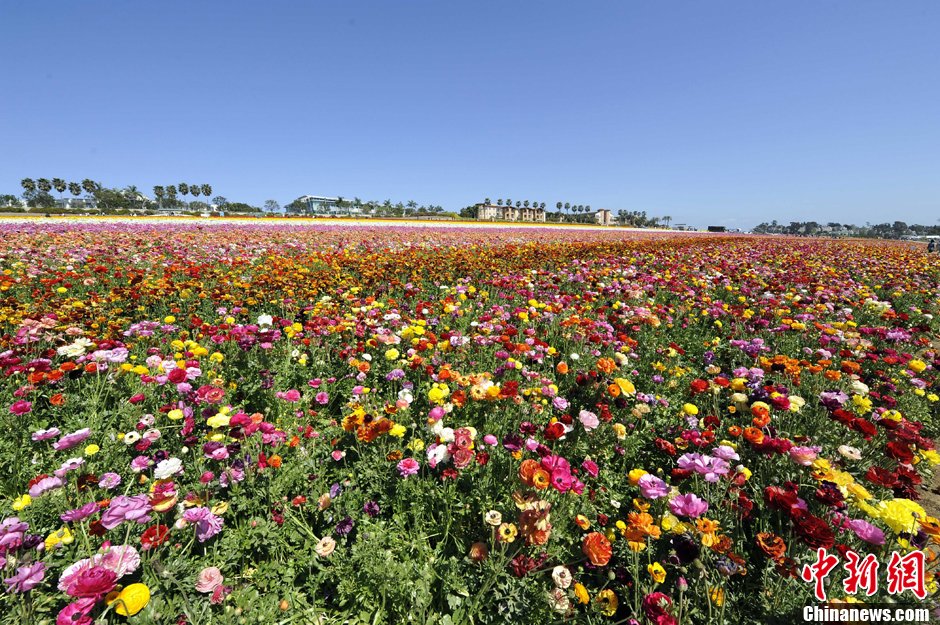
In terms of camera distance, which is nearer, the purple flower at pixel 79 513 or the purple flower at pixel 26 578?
the purple flower at pixel 26 578

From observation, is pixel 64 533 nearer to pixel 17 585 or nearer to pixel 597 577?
pixel 17 585

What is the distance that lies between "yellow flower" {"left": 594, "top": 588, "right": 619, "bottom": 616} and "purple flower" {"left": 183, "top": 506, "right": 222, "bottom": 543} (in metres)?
1.96

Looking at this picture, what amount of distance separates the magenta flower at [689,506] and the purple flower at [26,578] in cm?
273

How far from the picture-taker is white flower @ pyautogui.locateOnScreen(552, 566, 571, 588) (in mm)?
1693

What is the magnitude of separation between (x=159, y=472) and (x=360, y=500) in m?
1.08

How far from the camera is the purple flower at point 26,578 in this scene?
144 cm

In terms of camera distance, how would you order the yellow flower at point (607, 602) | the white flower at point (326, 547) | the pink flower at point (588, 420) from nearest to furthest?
1. the yellow flower at point (607, 602)
2. the white flower at point (326, 547)
3. the pink flower at point (588, 420)

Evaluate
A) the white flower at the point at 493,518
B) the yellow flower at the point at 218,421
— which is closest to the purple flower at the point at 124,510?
the yellow flower at the point at 218,421

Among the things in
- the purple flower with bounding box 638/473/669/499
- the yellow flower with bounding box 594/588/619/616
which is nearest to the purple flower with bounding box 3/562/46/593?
the yellow flower with bounding box 594/588/619/616

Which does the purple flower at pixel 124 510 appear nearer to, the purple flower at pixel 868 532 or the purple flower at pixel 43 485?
the purple flower at pixel 43 485

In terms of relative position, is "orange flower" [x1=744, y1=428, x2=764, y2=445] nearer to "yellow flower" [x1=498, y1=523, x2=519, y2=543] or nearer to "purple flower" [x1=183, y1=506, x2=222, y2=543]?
"yellow flower" [x1=498, y1=523, x2=519, y2=543]

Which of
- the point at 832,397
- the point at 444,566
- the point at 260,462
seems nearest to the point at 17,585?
the point at 260,462

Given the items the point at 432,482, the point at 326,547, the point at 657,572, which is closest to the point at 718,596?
the point at 657,572

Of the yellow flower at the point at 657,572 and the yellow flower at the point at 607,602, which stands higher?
the yellow flower at the point at 657,572
